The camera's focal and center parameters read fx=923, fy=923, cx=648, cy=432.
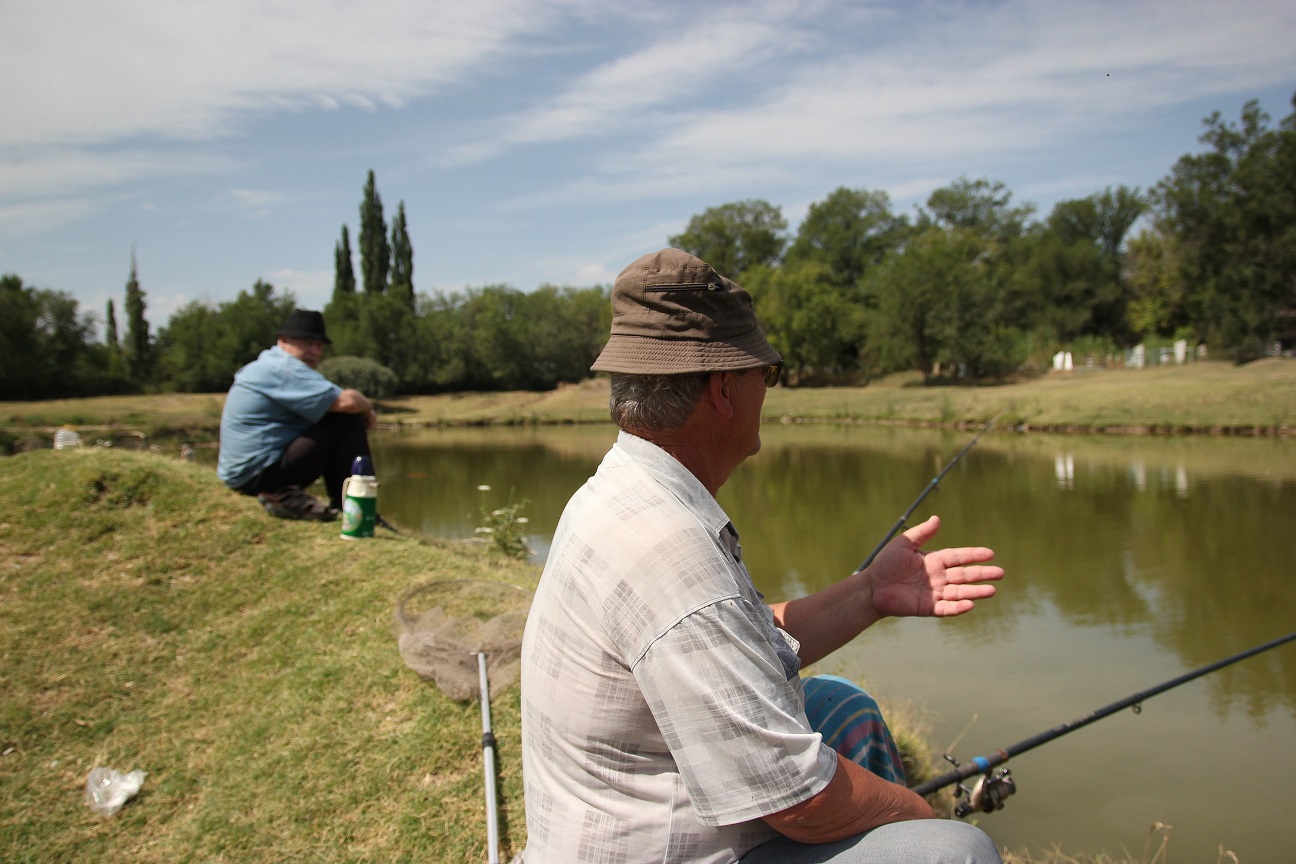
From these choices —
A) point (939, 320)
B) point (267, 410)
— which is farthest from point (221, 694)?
point (939, 320)

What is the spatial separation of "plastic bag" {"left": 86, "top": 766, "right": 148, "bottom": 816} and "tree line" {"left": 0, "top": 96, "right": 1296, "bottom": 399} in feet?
128

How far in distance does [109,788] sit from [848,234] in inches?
2348

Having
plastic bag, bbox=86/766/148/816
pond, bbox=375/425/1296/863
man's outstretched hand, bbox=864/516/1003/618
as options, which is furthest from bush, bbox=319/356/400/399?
man's outstretched hand, bbox=864/516/1003/618

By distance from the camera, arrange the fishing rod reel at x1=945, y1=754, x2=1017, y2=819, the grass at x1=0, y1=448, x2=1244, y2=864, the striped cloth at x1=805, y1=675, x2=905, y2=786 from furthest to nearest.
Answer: the grass at x1=0, y1=448, x2=1244, y2=864 → the fishing rod reel at x1=945, y1=754, x2=1017, y2=819 → the striped cloth at x1=805, y1=675, x2=905, y2=786

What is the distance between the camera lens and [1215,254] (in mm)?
37188

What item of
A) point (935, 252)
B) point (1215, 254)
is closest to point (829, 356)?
point (935, 252)

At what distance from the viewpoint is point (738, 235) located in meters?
61.0

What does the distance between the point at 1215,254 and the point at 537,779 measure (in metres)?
43.1

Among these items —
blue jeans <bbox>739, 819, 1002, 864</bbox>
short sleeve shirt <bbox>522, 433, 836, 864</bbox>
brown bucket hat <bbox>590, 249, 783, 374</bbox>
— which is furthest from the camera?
brown bucket hat <bbox>590, 249, 783, 374</bbox>

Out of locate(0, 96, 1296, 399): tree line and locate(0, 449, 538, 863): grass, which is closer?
locate(0, 449, 538, 863): grass

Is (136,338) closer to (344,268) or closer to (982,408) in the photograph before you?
(344,268)

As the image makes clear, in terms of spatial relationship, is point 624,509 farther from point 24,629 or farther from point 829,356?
point 829,356

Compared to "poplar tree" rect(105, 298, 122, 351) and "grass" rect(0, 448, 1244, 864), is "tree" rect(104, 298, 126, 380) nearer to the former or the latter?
"poplar tree" rect(105, 298, 122, 351)

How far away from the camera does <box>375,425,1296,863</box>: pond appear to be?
14.2 feet
